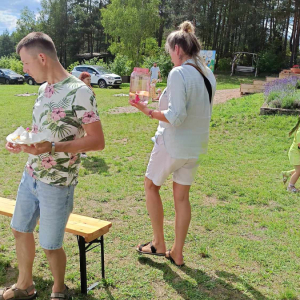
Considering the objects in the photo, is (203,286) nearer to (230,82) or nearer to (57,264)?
(57,264)

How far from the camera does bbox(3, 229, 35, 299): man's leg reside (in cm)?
232

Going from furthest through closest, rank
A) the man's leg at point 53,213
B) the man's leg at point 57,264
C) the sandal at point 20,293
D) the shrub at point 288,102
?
the shrub at point 288,102, the sandal at point 20,293, the man's leg at point 57,264, the man's leg at point 53,213

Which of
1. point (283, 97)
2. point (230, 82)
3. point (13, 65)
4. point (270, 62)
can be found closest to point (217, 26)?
point (270, 62)

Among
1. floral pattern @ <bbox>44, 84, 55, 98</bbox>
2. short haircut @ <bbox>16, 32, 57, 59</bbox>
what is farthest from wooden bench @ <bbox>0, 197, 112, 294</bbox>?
short haircut @ <bbox>16, 32, 57, 59</bbox>

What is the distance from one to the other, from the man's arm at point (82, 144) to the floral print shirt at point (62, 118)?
5cm

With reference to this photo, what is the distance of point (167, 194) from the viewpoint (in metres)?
4.80

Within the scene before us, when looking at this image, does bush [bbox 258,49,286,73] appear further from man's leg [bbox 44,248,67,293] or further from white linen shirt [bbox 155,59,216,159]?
man's leg [bbox 44,248,67,293]

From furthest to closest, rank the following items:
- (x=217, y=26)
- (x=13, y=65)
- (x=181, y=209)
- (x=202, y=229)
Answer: (x=217, y=26), (x=13, y=65), (x=202, y=229), (x=181, y=209)

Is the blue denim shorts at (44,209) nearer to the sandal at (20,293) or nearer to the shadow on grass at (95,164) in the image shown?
the sandal at (20,293)

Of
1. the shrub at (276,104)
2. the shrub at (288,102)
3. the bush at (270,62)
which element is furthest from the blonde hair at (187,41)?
the bush at (270,62)

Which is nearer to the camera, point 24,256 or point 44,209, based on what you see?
point 44,209

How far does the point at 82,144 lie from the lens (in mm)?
2012

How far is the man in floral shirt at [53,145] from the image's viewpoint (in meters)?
2.02

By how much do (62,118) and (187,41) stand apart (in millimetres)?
1161
